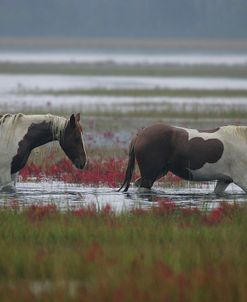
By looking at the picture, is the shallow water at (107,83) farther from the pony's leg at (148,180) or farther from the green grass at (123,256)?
the green grass at (123,256)

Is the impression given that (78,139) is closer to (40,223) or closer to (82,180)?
(82,180)

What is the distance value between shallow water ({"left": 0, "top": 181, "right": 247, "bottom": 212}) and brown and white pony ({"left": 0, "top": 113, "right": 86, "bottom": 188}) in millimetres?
377

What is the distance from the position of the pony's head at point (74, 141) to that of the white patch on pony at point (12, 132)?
8cm

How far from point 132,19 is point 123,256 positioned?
141228 mm

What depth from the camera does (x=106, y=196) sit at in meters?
15.3

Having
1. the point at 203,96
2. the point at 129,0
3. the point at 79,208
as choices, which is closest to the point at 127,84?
the point at 203,96

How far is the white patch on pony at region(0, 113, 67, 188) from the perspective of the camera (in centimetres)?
1518

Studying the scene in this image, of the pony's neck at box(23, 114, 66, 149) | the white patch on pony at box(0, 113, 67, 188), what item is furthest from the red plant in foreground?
the pony's neck at box(23, 114, 66, 149)

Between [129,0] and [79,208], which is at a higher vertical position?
[129,0]

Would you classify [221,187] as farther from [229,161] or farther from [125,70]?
[125,70]

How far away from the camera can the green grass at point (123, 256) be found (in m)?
8.48

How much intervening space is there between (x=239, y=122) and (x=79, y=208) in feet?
53.4

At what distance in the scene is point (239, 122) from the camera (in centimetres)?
2906

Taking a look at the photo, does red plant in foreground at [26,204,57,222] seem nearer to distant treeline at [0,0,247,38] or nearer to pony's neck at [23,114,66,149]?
pony's neck at [23,114,66,149]
